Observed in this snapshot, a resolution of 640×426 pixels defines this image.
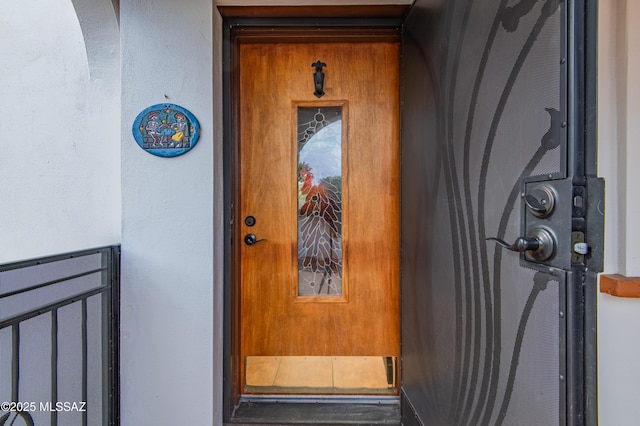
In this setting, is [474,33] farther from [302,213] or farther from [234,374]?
[234,374]

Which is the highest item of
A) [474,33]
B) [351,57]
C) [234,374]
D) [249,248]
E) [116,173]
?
[351,57]

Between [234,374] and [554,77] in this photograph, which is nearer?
[554,77]

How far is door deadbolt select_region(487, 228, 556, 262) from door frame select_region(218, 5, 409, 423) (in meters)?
1.18

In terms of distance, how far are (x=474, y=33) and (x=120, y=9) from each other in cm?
151

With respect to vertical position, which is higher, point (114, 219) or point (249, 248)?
point (114, 219)

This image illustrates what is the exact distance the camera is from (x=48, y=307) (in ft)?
3.51

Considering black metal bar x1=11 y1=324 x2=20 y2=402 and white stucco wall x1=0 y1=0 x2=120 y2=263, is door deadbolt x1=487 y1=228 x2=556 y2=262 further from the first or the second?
white stucco wall x1=0 y1=0 x2=120 y2=263

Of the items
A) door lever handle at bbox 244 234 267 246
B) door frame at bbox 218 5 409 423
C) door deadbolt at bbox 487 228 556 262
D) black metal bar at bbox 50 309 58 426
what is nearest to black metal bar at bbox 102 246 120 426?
black metal bar at bbox 50 309 58 426

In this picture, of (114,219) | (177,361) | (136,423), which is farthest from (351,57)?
(136,423)

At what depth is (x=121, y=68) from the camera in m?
1.33

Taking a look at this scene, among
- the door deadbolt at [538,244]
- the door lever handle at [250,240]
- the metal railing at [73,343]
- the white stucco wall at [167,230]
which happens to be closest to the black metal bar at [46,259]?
the metal railing at [73,343]

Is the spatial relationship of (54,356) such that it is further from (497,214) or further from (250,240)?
(497,214)

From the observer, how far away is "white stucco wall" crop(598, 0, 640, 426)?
0.57 metres

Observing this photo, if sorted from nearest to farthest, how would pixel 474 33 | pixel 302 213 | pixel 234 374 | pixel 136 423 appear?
pixel 474 33
pixel 136 423
pixel 234 374
pixel 302 213
